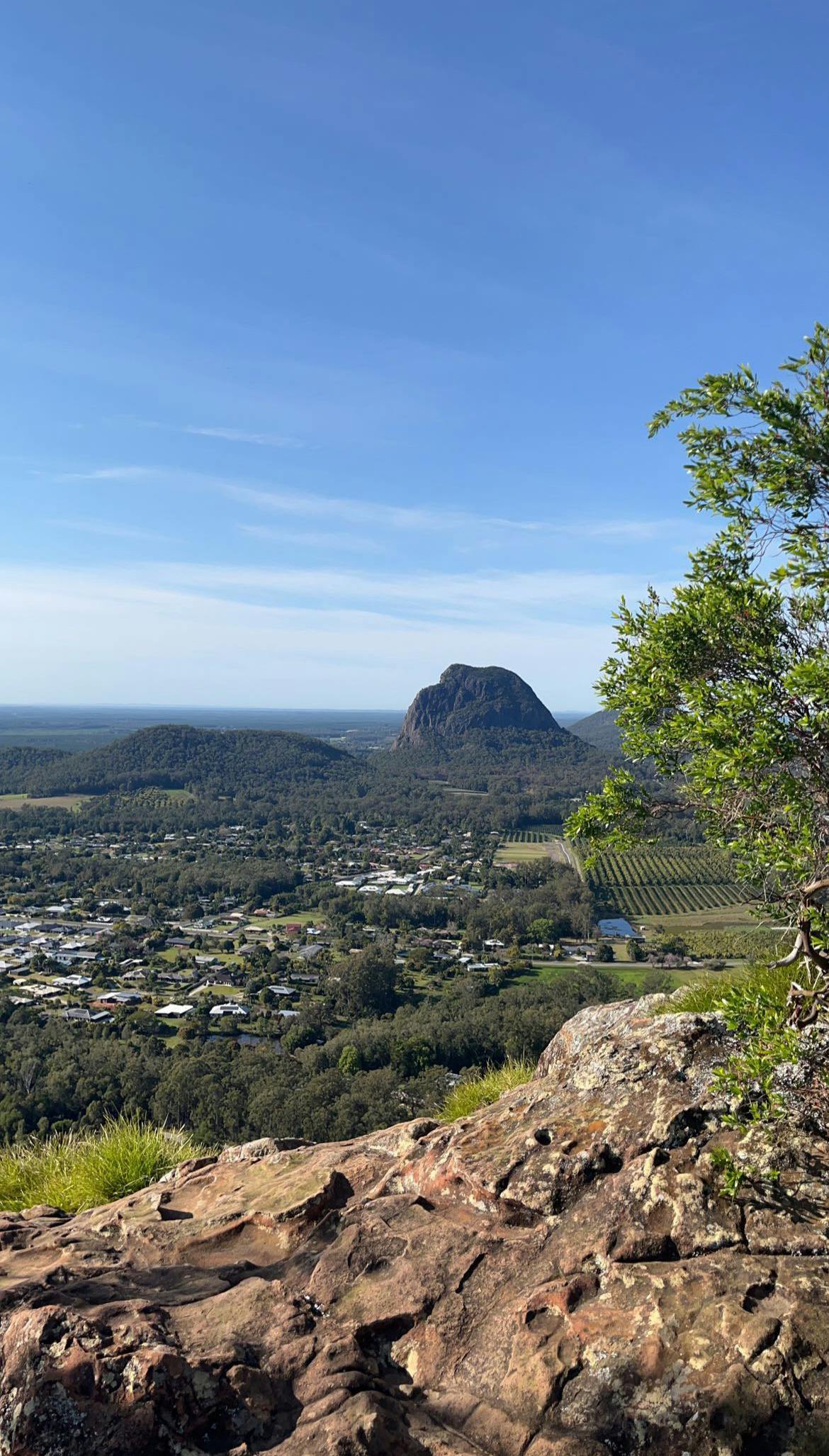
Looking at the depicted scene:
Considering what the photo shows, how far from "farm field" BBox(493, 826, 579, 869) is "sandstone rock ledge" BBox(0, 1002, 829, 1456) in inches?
4300

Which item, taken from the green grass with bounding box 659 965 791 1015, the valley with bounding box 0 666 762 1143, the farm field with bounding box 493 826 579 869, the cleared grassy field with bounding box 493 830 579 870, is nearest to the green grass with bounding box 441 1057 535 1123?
the valley with bounding box 0 666 762 1143

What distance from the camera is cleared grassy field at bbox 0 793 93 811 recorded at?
6363 inches

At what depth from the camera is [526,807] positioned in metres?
176

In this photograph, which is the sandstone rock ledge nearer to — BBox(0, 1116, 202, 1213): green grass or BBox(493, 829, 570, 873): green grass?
BBox(0, 1116, 202, 1213): green grass

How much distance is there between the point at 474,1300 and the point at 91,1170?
6428mm

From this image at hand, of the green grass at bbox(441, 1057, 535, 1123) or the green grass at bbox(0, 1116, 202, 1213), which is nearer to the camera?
the green grass at bbox(0, 1116, 202, 1213)

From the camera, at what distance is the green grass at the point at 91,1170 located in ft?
31.0

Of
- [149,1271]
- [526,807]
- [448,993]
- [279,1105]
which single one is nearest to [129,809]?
[526,807]

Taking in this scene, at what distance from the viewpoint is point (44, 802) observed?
559ft

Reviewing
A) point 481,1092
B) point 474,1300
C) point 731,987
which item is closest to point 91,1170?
point 481,1092

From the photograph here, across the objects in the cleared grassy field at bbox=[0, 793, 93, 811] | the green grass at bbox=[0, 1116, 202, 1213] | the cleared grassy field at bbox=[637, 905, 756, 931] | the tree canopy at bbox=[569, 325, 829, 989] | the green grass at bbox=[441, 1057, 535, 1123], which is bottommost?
the cleared grassy field at bbox=[0, 793, 93, 811]

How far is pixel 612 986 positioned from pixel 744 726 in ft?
167

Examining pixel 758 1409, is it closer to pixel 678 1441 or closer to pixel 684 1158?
pixel 678 1441

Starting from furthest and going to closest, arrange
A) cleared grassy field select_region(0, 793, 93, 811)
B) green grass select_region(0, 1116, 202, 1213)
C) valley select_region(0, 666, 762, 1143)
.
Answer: cleared grassy field select_region(0, 793, 93, 811) < valley select_region(0, 666, 762, 1143) < green grass select_region(0, 1116, 202, 1213)
